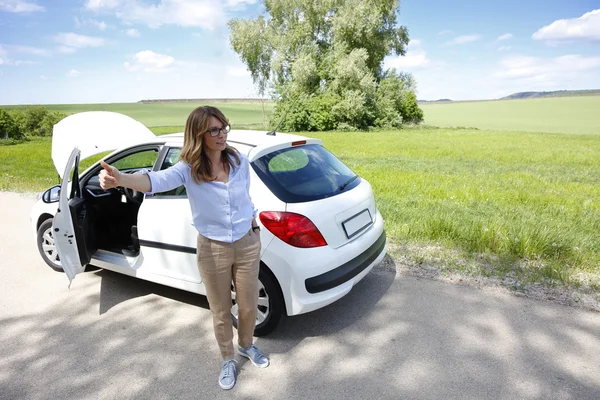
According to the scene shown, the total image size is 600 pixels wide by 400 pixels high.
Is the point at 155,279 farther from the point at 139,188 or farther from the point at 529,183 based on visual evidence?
the point at 529,183

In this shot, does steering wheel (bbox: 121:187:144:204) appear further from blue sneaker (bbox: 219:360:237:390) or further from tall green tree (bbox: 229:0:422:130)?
tall green tree (bbox: 229:0:422:130)

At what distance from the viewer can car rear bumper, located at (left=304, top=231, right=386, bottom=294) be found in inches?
116

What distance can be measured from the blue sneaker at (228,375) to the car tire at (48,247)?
9.53 ft

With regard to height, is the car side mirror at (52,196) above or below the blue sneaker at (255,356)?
above

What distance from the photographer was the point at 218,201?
240 centimetres

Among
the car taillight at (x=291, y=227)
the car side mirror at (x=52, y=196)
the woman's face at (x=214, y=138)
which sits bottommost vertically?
the car side mirror at (x=52, y=196)

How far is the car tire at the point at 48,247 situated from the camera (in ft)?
14.8

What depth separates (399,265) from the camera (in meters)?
4.56

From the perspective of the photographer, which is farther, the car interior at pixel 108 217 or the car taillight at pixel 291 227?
the car interior at pixel 108 217

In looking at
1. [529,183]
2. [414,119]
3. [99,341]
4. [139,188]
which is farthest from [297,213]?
[414,119]

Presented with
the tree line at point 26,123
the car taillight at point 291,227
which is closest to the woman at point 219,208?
the car taillight at point 291,227

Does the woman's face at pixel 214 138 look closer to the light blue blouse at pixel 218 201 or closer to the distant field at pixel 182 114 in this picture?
the light blue blouse at pixel 218 201

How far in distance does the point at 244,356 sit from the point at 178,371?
0.48 meters

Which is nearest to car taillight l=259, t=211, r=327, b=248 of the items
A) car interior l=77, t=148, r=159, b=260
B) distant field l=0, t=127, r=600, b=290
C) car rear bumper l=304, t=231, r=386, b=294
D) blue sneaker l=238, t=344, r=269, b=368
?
car rear bumper l=304, t=231, r=386, b=294
